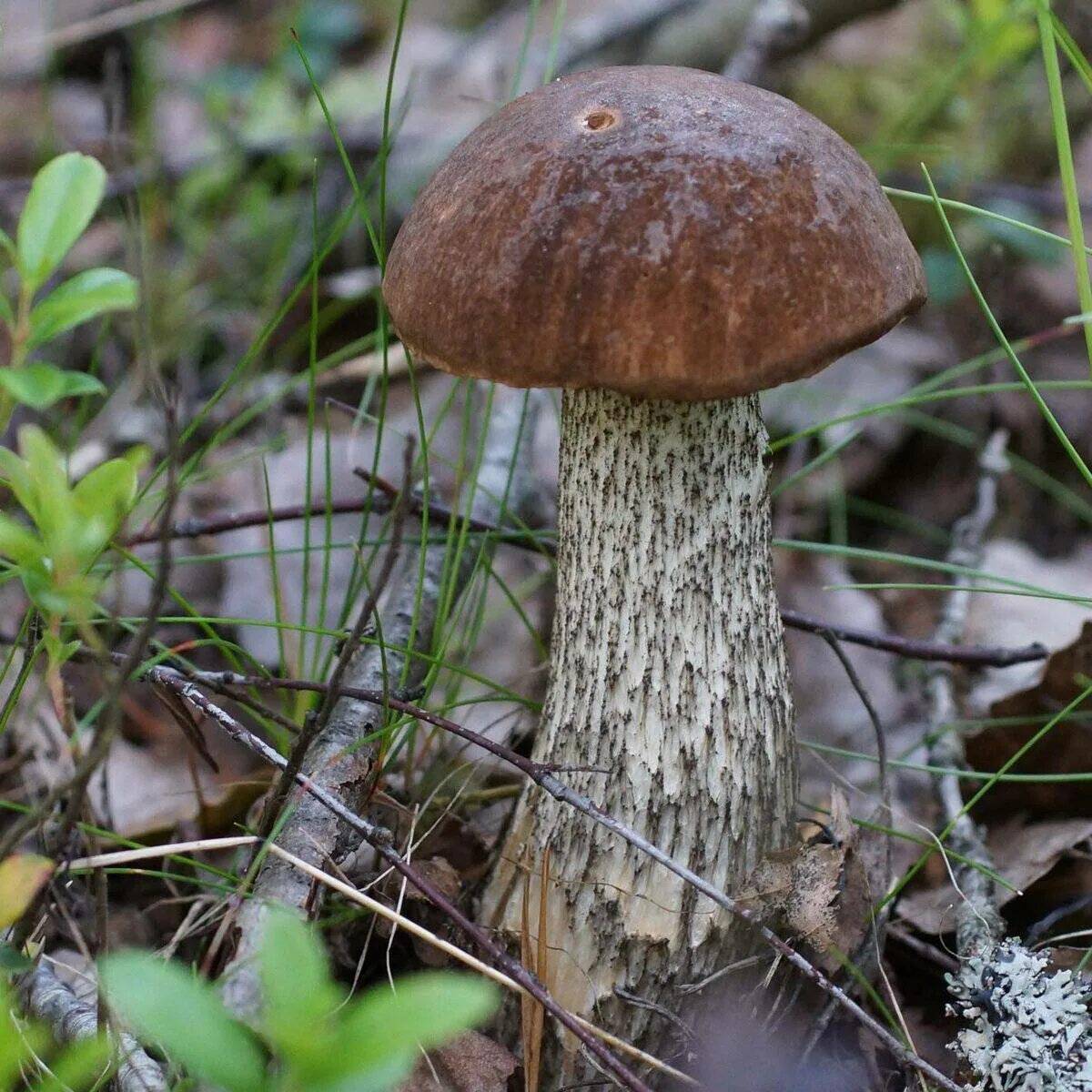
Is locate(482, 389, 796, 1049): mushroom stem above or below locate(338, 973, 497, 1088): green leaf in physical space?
below

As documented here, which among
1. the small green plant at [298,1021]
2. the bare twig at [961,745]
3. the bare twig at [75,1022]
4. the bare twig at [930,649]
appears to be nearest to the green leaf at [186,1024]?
the small green plant at [298,1021]

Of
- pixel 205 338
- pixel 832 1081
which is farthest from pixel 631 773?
pixel 205 338

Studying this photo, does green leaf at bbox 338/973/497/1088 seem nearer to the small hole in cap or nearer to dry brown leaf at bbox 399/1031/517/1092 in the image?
dry brown leaf at bbox 399/1031/517/1092

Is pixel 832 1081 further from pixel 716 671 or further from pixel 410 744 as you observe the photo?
pixel 410 744

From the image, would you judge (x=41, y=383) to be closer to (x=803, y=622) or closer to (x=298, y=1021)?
(x=298, y=1021)

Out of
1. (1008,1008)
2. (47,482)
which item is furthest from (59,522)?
(1008,1008)

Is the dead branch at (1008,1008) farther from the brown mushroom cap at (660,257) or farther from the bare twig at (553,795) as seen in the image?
the brown mushroom cap at (660,257)

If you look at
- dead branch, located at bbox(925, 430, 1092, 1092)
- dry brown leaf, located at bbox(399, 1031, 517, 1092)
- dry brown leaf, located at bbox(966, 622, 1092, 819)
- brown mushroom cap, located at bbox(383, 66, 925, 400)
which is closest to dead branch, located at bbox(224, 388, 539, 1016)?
dry brown leaf, located at bbox(399, 1031, 517, 1092)
